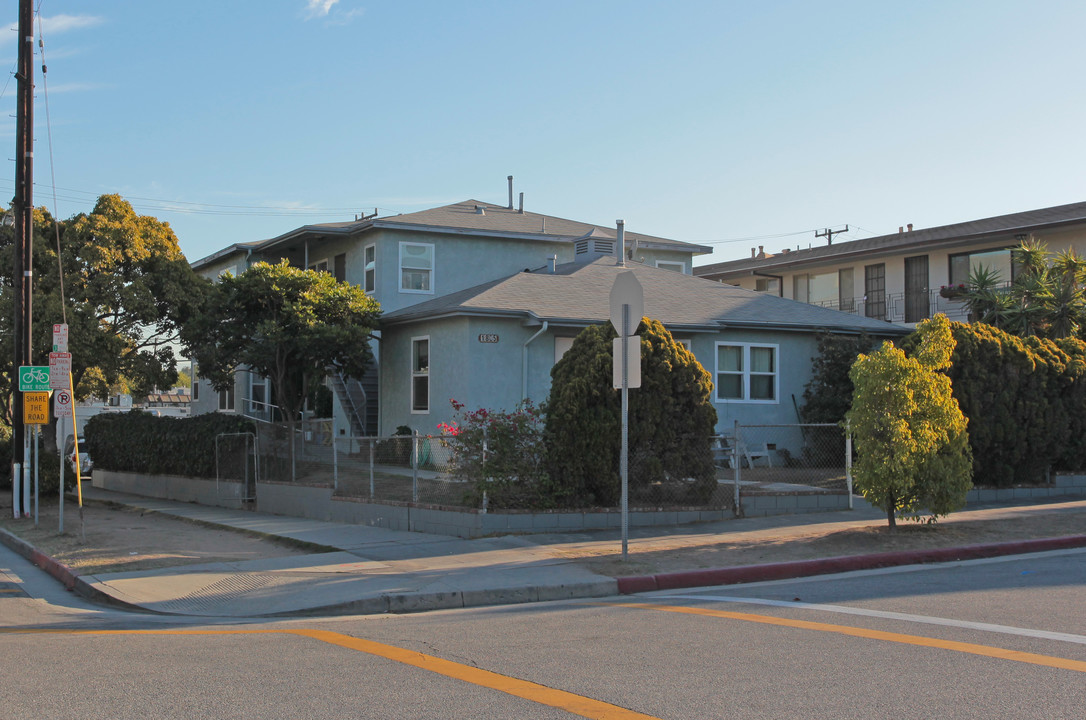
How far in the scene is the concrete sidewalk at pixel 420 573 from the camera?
9.62 meters

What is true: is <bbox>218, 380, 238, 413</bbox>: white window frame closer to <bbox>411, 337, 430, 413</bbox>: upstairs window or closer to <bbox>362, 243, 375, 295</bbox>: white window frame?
<bbox>362, 243, 375, 295</bbox>: white window frame

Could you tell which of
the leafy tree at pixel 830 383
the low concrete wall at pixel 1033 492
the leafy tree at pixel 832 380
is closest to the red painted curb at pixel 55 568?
the low concrete wall at pixel 1033 492

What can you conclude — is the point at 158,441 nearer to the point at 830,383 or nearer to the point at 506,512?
the point at 506,512

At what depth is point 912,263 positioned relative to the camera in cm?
3356

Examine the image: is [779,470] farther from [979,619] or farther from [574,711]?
[574,711]

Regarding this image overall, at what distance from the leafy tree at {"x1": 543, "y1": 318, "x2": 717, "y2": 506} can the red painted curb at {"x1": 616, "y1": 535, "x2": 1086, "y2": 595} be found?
341 cm

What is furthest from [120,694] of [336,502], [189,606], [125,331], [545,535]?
[125,331]

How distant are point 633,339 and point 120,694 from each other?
271 inches

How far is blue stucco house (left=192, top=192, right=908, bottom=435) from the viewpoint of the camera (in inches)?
811

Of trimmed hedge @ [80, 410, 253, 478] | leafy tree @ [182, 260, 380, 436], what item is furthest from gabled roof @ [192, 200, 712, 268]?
trimmed hedge @ [80, 410, 253, 478]

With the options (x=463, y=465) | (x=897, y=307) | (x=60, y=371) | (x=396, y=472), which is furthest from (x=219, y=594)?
(x=897, y=307)

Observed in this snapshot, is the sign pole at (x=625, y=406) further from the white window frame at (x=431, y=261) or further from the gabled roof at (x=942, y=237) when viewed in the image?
the gabled roof at (x=942, y=237)

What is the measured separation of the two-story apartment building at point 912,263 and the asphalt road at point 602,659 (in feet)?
76.9

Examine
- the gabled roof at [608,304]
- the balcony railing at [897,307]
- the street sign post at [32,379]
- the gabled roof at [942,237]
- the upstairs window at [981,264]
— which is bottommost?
the street sign post at [32,379]
